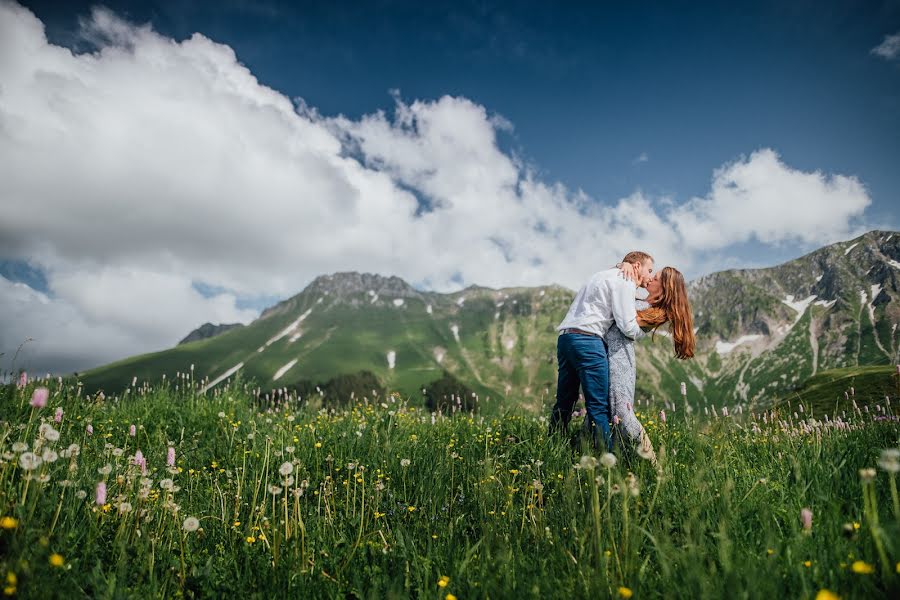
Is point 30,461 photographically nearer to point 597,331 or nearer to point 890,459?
point 890,459

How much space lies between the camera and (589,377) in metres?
5.58

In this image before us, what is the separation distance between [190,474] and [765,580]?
5.35 m

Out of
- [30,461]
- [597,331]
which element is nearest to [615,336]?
[597,331]

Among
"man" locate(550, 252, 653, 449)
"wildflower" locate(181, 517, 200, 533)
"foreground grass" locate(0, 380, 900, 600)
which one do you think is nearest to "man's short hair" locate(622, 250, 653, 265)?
"man" locate(550, 252, 653, 449)

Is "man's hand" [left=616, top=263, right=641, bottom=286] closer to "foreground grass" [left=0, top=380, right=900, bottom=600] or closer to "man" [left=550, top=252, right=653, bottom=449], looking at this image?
"man" [left=550, top=252, right=653, bottom=449]

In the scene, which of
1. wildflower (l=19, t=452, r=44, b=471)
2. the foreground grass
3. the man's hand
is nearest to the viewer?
the foreground grass

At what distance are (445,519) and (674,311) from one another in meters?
4.03

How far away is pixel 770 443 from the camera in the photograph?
5.13m

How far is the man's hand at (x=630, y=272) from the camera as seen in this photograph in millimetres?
5845

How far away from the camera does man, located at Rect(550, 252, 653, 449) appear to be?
5531 millimetres

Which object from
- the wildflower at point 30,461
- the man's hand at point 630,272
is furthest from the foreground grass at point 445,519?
the man's hand at point 630,272

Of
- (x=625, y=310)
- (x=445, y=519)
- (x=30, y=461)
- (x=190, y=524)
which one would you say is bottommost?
(x=445, y=519)

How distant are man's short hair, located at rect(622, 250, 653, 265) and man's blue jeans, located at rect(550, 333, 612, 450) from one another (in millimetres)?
1238

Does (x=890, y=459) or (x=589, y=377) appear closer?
(x=890, y=459)
